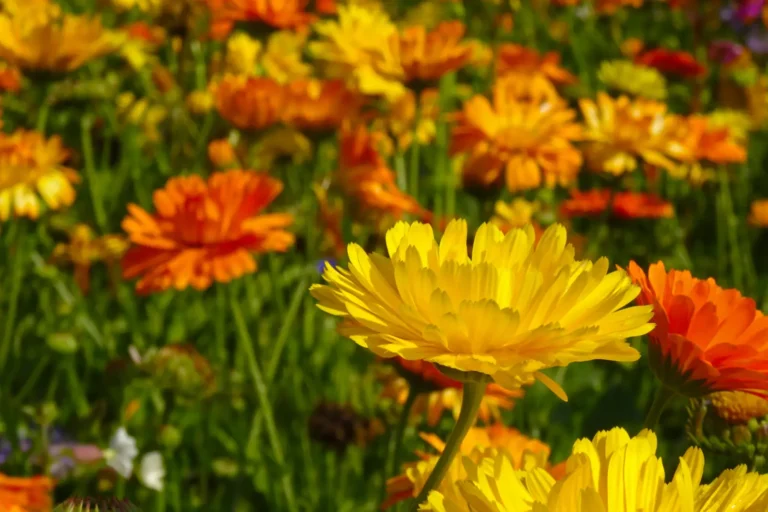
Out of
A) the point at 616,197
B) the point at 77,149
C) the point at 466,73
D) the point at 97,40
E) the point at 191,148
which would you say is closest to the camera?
the point at 97,40

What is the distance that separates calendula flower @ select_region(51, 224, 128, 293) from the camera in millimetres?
1416

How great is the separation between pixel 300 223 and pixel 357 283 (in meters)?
1.01

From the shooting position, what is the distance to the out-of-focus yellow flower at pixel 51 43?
131 centimetres

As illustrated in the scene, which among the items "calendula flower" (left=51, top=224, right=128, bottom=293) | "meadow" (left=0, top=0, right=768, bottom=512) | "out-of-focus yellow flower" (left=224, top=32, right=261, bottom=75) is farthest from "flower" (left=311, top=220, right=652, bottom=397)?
"out-of-focus yellow flower" (left=224, top=32, right=261, bottom=75)

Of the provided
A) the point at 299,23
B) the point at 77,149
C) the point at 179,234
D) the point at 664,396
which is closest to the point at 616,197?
the point at 299,23

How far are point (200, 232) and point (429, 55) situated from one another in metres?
0.50

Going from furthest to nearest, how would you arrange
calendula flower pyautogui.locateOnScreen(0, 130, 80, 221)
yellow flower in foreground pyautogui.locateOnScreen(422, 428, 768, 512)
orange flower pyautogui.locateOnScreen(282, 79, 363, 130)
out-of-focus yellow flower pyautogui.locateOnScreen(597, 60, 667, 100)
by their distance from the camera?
1. out-of-focus yellow flower pyautogui.locateOnScreen(597, 60, 667, 100)
2. orange flower pyautogui.locateOnScreen(282, 79, 363, 130)
3. calendula flower pyautogui.locateOnScreen(0, 130, 80, 221)
4. yellow flower in foreground pyautogui.locateOnScreen(422, 428, 768, 512)

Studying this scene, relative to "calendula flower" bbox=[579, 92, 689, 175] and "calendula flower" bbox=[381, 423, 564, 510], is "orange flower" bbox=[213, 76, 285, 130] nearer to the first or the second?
"calendula flower" bbox=[579, 92, 689, 175]

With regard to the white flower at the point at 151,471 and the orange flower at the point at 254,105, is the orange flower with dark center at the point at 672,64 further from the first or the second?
the white flower at the point at 151,471

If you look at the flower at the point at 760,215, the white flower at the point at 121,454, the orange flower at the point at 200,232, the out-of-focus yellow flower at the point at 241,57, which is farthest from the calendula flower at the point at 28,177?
the flower at the point at 760,215

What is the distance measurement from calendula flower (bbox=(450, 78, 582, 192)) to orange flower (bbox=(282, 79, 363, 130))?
17 cm

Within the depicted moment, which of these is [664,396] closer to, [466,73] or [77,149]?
[77,149]

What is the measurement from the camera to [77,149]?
197cm

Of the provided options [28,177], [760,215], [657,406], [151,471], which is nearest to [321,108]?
[28,177]
